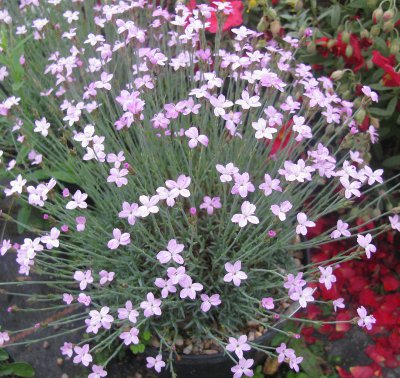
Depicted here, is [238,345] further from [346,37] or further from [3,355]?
[346,37]

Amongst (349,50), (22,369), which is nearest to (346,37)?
(349,50)

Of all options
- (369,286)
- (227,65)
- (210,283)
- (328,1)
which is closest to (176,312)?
(210,283)

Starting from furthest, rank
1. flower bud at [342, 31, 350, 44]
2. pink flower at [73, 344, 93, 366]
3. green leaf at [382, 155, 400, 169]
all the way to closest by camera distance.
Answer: green leaf at [382, 155, 400, 169] → flower bud at [342, 31, 350, 44] → pink flower at [73, 344, 93, 366]

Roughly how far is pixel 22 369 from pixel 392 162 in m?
1.31

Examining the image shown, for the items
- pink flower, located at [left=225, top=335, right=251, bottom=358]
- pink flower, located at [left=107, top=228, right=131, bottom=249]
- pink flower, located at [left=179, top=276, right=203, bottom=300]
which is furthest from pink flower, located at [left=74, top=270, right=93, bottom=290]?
pink flower, located at [left=225, top=335, right=251, bottom=358]

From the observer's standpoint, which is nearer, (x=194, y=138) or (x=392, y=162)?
(x=194, y=138)

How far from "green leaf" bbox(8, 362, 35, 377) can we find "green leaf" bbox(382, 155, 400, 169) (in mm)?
1284

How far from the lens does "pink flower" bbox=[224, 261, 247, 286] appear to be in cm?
120

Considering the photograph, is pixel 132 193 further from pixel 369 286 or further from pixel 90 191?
pixel 369 286

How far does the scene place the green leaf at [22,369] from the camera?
1.66 meters

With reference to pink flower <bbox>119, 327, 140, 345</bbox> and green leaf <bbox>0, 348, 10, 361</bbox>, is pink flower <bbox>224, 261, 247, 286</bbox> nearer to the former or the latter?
pink flower <bbox>119, 327, 140, 345</bbox>

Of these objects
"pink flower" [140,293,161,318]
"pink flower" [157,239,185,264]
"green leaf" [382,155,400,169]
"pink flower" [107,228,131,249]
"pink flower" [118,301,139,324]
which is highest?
"pink flower" [107,228,131,249]

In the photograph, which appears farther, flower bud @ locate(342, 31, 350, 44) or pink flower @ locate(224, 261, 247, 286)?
flower bud @ locate(342, 31, 350, 44)

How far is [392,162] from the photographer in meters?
1.75
